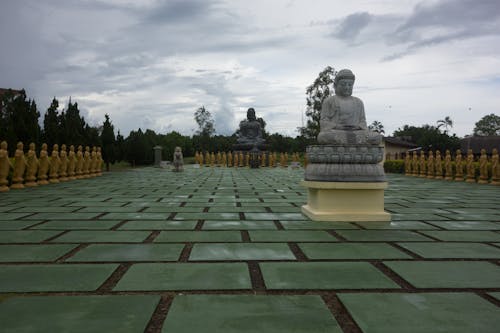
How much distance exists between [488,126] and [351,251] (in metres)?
65.9

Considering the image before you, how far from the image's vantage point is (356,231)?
432cm

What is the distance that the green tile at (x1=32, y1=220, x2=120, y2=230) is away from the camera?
14.4ft

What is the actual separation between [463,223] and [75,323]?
4678mm

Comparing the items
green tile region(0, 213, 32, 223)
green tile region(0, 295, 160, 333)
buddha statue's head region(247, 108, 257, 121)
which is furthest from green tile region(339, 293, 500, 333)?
buddha statue's head region(247, 108, 257, 121)

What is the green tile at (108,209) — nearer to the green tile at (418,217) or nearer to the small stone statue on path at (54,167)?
the green tile at (418,217)

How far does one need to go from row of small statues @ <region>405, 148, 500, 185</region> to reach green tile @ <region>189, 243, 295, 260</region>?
11.0m

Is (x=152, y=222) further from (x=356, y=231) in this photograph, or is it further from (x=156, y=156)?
(x=156, y=156)

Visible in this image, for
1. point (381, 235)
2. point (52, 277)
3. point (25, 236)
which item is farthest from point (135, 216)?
point (381, 235)

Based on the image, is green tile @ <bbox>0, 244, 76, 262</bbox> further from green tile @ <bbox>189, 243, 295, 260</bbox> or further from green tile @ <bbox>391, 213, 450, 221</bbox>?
green tile @ <bbox>391, 213, 450, 221</bbox>

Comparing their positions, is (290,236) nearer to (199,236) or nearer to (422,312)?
(199,236)

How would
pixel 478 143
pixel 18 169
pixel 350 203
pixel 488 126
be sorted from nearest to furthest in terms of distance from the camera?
pixel 350 203, pixel 18 169, pixel 478 143, pixel 488 126

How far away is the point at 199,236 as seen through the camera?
398 centimetres

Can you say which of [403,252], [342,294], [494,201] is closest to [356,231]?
[403,252]

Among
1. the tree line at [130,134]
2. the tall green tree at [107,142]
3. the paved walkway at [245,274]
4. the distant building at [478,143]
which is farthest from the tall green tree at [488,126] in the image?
the paved walkway at [245,274]
